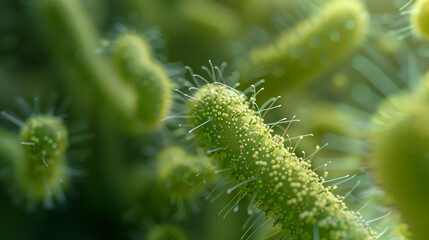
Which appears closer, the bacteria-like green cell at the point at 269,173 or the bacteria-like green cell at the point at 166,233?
the bacteria-like green cell at the point at 269,173

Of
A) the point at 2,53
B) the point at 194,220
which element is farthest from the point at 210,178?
the point at 2,53

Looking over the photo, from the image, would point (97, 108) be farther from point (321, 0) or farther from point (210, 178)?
point (321, 0)

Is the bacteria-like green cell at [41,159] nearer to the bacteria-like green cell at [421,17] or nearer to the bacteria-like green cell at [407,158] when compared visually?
the bacteria-like green cell at [407,158]

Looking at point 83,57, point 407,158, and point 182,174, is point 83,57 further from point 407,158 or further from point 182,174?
point 407,158

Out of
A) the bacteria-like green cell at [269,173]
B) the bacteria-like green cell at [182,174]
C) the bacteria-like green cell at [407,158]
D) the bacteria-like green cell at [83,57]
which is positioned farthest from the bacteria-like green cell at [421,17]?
the bacteria-like green cell at [83,57]

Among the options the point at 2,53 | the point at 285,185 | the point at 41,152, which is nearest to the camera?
the point at 285,185

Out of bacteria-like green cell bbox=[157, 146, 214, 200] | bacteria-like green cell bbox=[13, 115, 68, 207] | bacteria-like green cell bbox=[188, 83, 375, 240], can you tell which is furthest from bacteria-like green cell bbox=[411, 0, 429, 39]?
bacteria-like green cell bbox=[13, 115, 68, 207]
